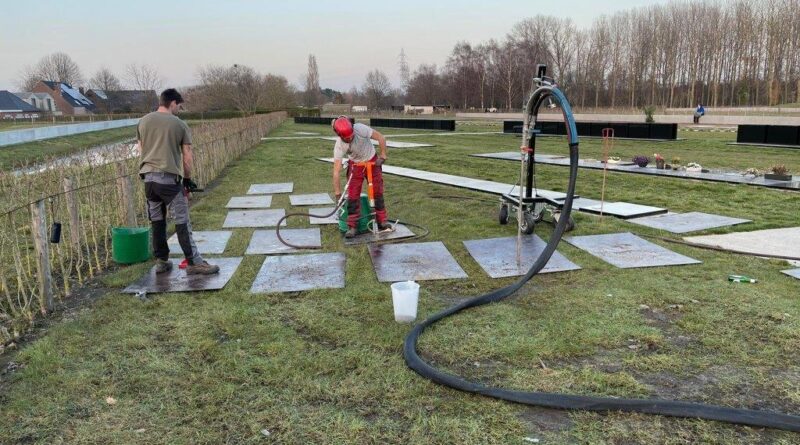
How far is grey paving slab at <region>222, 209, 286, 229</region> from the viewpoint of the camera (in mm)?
6902

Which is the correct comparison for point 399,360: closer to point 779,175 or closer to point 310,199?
point 310,199

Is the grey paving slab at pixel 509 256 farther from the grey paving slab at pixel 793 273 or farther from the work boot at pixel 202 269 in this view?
the work boot at pixel 202 269

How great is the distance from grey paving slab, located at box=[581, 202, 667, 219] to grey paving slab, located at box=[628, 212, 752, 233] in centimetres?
11

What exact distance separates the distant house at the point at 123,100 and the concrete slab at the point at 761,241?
69.6 meters

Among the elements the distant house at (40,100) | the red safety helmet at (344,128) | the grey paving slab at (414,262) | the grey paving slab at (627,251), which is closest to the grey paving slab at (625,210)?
the grey paving slab at (627,251)

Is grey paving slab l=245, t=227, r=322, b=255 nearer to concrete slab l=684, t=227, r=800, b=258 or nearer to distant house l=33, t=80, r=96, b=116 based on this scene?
concrete slab l=684, t=227, r=800, b=258

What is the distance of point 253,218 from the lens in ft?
23.9

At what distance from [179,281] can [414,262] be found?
2.04m

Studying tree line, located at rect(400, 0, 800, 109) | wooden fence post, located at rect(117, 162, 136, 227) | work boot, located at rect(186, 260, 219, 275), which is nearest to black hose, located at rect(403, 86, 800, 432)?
work boot, located at rect(186, 260, 219, 275)

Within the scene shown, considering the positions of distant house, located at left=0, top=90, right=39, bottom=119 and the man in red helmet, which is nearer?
the man in red helmet

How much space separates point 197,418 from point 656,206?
6696 millimetres

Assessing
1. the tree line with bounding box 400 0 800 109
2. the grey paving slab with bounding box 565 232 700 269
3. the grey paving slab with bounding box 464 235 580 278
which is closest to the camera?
the grey paving slab with bounding box 464 235 580 278

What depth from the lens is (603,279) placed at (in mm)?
4426

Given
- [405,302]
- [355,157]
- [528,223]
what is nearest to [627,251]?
[528,223]
